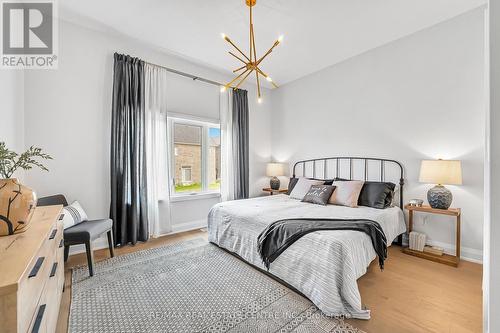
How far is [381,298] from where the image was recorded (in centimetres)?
191

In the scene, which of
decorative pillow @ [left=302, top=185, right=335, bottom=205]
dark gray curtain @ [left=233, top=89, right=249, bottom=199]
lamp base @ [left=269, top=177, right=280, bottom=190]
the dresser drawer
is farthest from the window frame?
the dresser drawer

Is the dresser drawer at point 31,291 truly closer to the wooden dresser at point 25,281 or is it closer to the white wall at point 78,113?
the wooden dresser at point 25,281

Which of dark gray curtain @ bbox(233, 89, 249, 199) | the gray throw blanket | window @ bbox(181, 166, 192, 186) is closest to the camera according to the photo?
the gray throw blanket

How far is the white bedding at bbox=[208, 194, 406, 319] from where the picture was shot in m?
1.67

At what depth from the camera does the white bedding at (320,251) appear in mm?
1674

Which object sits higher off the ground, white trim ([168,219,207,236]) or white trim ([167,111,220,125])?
white trim ([167,111,220,125])

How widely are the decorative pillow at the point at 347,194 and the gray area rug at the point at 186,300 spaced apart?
62.0 inches

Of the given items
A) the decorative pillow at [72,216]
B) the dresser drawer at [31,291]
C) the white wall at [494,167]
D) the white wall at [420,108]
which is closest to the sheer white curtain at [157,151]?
the decorative pillow at [72,216]

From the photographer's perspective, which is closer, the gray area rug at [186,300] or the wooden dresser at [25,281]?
the wooden dresser at [25,281]

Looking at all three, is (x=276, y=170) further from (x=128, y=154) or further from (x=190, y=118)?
(x=128, y=154)

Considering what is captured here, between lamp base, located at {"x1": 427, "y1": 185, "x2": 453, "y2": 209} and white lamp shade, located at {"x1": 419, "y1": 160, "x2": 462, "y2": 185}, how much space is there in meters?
0.18

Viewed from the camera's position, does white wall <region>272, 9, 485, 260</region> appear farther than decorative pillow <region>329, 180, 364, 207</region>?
No

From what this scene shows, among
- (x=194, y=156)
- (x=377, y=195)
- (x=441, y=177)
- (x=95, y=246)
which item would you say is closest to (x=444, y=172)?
(x=441, y=177)

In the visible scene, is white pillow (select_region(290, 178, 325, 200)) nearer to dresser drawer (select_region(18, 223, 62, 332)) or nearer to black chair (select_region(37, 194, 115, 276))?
black chair (select_region(37, 194, 115, 276))
